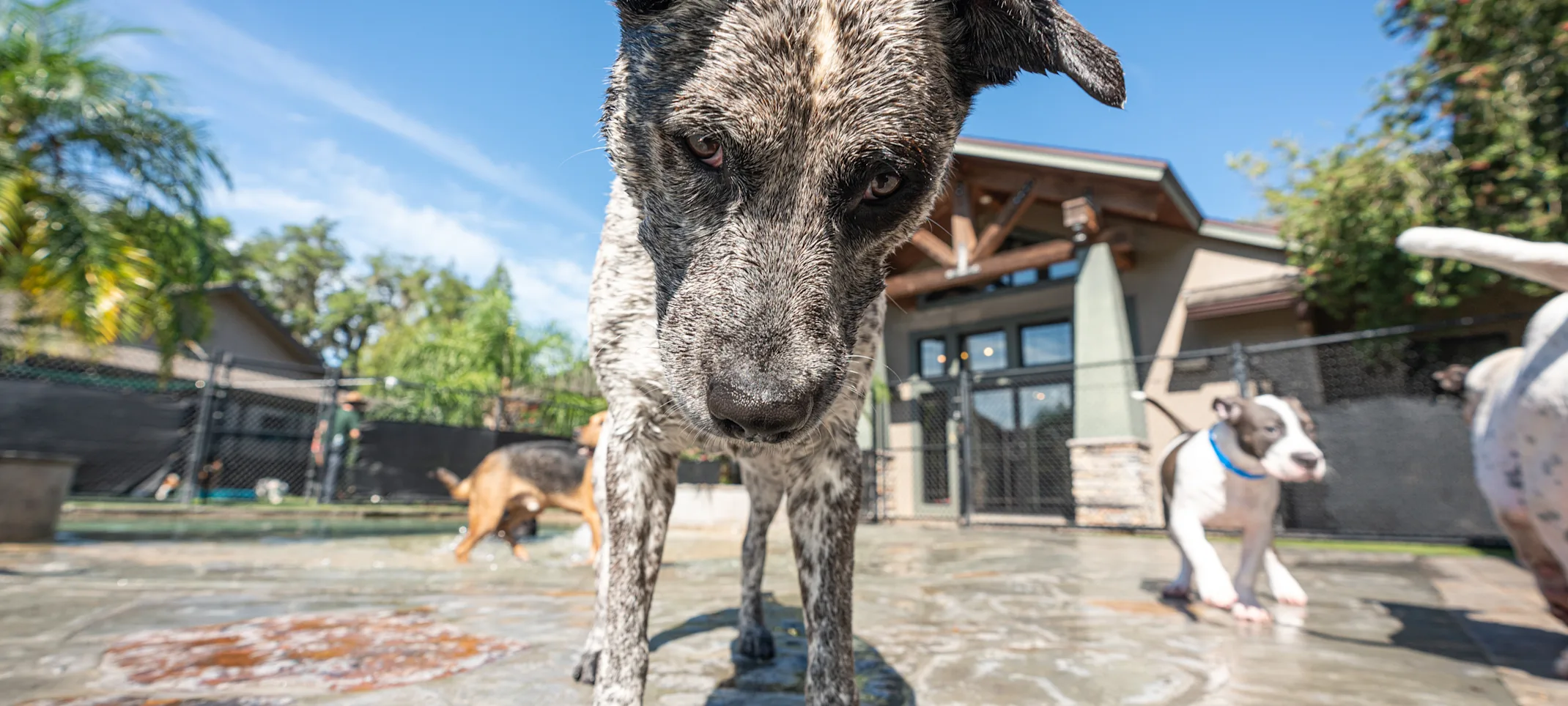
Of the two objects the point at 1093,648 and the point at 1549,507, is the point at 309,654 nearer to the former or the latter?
the point at 1093,648

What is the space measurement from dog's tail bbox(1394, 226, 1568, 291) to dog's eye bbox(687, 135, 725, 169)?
2599 millimetres

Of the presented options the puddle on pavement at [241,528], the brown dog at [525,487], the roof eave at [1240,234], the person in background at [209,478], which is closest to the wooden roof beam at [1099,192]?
the roof eave at [1240,234]

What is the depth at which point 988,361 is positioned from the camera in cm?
1547

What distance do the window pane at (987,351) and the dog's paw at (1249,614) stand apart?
11.8 meters

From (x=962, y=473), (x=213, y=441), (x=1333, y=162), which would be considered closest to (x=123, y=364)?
(x=213, y=441)

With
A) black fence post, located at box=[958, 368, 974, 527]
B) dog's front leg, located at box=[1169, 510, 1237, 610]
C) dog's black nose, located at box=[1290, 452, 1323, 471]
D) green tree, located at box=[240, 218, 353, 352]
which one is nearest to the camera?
dog's front leg, located at box=[1169, 510, 1237, 610]

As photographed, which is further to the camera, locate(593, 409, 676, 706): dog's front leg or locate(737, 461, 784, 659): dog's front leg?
locate(737, 461, 784, 659): dog's front leg

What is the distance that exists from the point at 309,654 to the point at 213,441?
556 inches

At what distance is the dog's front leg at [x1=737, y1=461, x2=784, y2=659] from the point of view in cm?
262

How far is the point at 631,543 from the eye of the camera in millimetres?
1819

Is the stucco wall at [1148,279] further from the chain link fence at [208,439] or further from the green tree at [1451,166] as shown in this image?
the chain link fence at [208,439]

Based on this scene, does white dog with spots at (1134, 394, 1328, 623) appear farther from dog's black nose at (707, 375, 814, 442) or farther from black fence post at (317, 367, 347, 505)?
black fence post at (317, 367, 347, 505)

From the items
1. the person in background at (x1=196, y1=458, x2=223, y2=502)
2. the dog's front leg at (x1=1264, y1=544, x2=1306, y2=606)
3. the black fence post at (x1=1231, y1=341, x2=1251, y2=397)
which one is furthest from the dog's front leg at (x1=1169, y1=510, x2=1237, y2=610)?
the person in background at (x1=196, y1=458, x2=223, y2=502)

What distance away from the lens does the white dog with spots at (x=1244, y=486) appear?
12.0 ft
